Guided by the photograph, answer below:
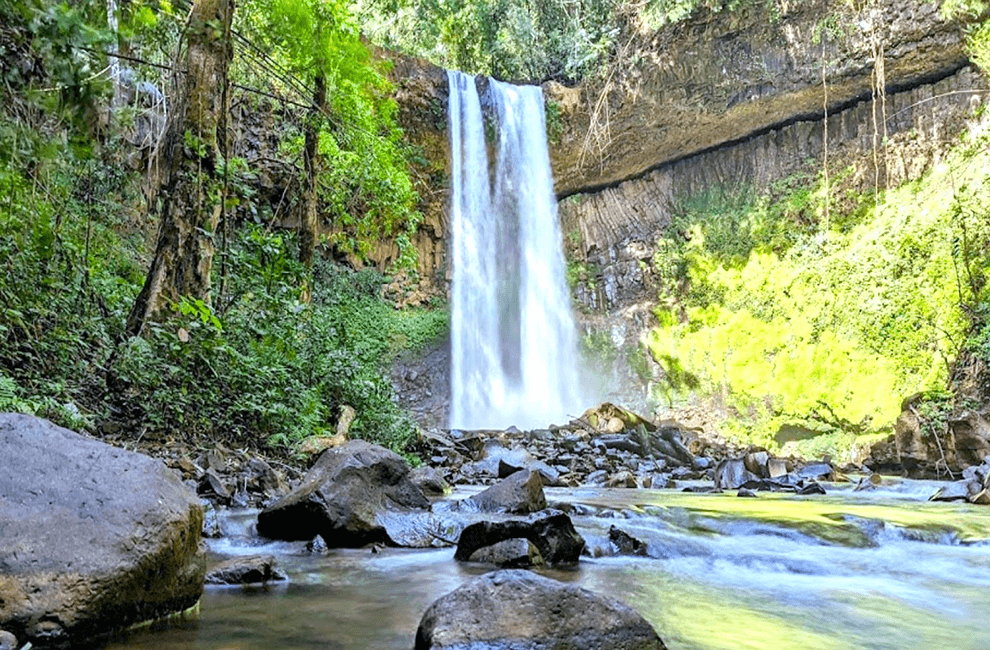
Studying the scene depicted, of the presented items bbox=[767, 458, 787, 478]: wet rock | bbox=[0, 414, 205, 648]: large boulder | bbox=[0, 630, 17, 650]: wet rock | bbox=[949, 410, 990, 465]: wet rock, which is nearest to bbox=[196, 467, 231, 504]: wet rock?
bbox=[0, 414, 205, 648]: large boulder

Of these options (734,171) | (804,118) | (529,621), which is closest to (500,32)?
(734,171)

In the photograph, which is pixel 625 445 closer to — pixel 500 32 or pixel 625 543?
pixel 625 543

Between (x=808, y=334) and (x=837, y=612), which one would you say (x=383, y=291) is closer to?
(x=808, y=334)

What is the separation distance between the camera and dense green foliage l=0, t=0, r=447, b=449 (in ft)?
10.8

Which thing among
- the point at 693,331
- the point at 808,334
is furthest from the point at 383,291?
the point at 808,334

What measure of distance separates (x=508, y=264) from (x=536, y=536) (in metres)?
15.3

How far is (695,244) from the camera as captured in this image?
17594 millimetres

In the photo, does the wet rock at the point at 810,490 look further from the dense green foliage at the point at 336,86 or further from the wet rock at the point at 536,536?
the dense green foliage at the point at 336,86

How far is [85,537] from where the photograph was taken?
2.04m

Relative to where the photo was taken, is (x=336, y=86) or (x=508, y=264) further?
(x=508, y=264)

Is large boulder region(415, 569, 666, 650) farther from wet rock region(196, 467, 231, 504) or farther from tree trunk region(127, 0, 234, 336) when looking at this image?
tree trunk region(127, 0, 234, 336)

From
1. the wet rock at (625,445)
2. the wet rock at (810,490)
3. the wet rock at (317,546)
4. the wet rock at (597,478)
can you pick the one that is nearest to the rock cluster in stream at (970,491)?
the wet rock at (810,490)

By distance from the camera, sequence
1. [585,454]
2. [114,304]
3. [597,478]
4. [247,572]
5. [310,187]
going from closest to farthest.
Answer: [247,572], [114,304], [597,478], [310,187], [585,454]

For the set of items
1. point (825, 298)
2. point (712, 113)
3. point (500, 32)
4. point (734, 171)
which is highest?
point (500, 32)
